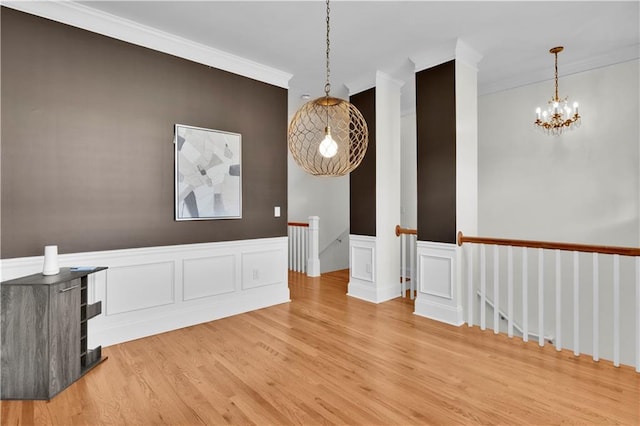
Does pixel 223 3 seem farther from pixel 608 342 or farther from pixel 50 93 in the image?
pixel 608 342

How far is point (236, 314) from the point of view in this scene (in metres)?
3.76

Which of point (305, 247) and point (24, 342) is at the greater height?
point (305, 247)

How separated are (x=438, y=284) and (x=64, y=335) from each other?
338 centimetres

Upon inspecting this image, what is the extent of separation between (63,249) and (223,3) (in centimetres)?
243

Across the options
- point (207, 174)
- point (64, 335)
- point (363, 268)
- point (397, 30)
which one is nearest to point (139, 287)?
point (64, 335)

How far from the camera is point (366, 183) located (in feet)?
14.7

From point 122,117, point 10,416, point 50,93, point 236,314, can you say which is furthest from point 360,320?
point 50,93


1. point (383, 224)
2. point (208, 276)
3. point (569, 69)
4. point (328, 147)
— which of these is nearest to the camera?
point (328, 147)

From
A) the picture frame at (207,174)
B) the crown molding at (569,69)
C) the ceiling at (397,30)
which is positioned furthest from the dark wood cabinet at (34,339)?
the crown molding at (569,69)

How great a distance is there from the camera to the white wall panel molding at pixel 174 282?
2.90 meters

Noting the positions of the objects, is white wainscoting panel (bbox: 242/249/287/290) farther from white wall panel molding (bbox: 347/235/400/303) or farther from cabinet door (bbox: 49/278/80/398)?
cabinet door (bbox: 49/278/80/398)

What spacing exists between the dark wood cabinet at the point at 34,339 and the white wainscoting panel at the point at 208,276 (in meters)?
1.21

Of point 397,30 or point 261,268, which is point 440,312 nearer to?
point 261,268

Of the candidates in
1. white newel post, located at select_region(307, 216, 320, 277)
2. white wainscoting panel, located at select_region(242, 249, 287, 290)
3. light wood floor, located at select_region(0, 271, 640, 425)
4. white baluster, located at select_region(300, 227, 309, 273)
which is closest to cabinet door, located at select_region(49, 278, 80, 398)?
light wood floor, located at select_region(0, 271, 640, 425)
